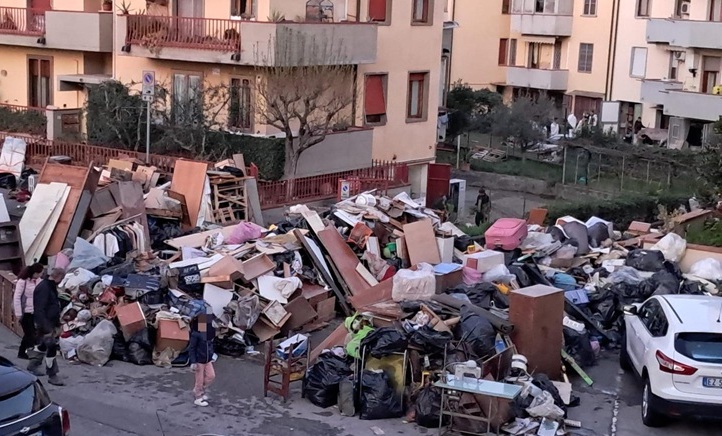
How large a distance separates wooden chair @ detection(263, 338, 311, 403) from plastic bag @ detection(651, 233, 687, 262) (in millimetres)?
8161

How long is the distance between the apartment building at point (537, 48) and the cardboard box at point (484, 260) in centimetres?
3543

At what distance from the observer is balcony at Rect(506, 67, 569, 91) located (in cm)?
5356

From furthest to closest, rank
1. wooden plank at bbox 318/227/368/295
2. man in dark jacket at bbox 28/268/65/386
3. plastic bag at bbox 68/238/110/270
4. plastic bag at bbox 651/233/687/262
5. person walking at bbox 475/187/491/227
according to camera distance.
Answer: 1. person walking at bbox 475/187/491/227
2. plastic bag at bbox 651/233/687/262
3. wooden plank at bbox 318/227/368/295
4. plastic bag at bbox 68/238/110/270
5. man in dark jacket at bbox 28/268/65/386

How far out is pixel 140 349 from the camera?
1433cm

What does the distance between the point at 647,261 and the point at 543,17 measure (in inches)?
1441

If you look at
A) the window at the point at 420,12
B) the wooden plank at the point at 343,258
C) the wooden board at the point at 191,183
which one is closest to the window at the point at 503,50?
the window at the point at 420,12

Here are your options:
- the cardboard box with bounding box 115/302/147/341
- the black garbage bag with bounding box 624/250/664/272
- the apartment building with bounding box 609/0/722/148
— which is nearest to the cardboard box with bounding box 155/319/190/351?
the cardboard box with bounding box 115/302/147/341

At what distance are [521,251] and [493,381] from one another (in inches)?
277

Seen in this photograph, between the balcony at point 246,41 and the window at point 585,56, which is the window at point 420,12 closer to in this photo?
the balcony at point 246,41

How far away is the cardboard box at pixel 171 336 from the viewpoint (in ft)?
47.2

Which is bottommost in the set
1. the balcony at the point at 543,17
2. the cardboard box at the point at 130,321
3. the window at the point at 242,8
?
the cardboard box at the point at 130,321

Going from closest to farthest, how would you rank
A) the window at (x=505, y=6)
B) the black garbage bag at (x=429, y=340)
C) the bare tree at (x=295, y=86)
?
the black garbage bag at (x=429, y=340) < the bare tree at (x=295, y=86) < the window at (x=505, y=6)

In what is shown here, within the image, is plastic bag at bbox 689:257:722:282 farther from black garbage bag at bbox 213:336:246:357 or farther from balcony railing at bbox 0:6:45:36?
balcony railing at bbox 0:6:45:36

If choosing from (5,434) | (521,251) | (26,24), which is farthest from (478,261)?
(26,24)
